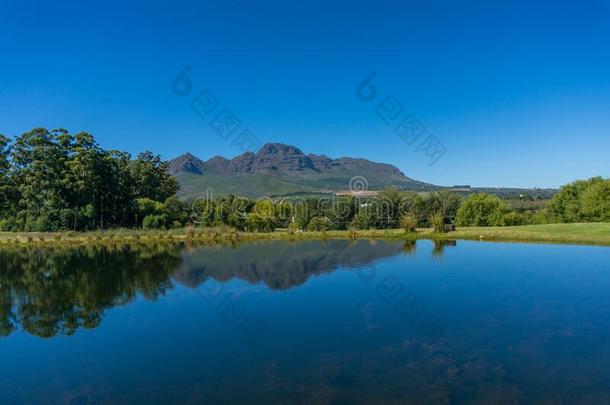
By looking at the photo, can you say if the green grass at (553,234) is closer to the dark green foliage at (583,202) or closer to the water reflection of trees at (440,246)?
the water reflection of trees at (440,246)

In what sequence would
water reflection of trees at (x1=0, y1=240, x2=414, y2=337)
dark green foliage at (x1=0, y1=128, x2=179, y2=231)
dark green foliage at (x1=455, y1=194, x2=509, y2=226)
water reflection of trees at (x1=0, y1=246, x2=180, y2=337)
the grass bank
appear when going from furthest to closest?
dark green foliage at (x1=455, y1=194, x2=509, y2=226) < dark green foliage at (x1=0, y1=128, x2=179, y2=231) < the grass bank < water reflection of trees at (x1=0, y1=240, x2=414, y2=337) < water reflection of trees at (x1=0, y1=246, x2=180, y2=337)

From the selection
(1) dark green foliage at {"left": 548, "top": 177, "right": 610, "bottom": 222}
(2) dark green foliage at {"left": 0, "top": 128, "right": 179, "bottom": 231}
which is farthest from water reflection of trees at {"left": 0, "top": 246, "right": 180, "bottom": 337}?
(1) dark green foliage at {"left": 548, "top": 177, "right": 610, "bottom": 222}

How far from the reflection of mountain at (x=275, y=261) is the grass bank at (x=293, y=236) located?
6263 mm

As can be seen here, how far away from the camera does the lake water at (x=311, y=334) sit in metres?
7.50

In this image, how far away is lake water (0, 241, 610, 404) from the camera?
7496mm

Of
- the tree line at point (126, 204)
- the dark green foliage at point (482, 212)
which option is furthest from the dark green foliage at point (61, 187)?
the dark green foliage at point (482, 212)

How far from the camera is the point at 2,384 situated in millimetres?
7996

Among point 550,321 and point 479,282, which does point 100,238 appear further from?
point 550,321

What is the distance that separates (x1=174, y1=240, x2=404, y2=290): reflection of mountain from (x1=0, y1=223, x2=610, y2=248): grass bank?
6263 mm

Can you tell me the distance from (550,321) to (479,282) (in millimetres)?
5466

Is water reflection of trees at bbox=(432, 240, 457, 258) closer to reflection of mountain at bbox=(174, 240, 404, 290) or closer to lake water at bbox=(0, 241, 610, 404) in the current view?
reflection of mountain at bbox=(174, 240, 404, 290)

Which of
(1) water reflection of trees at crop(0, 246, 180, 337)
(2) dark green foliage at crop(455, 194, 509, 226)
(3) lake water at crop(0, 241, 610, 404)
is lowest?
(3) lake water at crop(0, 241, 610, 404)

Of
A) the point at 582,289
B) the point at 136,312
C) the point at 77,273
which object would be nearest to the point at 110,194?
the point at 77,273

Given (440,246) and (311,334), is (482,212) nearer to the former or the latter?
(440,246)
